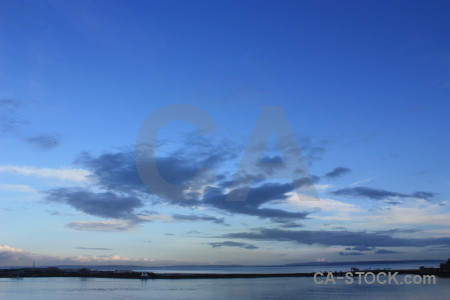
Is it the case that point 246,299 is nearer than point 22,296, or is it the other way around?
point 246,299

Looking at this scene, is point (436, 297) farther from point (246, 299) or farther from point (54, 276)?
point (54, 276)

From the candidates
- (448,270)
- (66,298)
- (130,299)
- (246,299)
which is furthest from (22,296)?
(448,270)

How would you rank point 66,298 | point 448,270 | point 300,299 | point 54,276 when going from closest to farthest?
point 300,299
point 66,298
point 448,270
point 54,276

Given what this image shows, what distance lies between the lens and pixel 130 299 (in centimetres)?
5441

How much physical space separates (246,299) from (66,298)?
1078 inches

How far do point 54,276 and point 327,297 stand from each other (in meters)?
94.5

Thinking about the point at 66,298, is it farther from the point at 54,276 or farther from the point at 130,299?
the point at 54,276

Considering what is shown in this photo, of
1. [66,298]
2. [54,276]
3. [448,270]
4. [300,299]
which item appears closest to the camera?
[300,299]

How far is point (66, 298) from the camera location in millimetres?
56469

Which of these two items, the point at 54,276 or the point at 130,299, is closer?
the point at 130,299

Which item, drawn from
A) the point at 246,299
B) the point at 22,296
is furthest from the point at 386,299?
the point at 22,296

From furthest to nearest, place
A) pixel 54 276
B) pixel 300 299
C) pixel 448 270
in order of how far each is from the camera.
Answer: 1. pixel 54 276
2. pixel 448 270
3. pixel 300 299

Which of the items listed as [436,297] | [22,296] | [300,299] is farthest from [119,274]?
[436,297]

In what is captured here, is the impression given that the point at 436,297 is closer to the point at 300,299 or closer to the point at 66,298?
the point at 300,299
